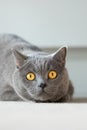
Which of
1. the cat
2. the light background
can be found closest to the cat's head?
the cat

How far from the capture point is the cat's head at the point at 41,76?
1.32 meters

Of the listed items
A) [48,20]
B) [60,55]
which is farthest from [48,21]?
[60,55]

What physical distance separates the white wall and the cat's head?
24.3 inches

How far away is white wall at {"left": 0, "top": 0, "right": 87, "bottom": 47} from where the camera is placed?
2.02 m

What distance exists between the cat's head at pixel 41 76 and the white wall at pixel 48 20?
0.62 meters

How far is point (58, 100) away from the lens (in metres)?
1.43

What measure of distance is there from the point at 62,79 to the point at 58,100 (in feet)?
0.29

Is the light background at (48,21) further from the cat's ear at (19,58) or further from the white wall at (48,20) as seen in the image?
the cat's ear at (19,58)

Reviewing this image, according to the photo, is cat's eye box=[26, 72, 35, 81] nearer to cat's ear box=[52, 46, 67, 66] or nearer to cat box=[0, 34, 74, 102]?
cat box=[0, 34, 74, 102]

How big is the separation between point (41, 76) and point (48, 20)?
30.2 inches

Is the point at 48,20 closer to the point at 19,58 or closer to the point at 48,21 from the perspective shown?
the point at 48,21

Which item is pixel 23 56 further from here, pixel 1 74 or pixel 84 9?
pixel 84 9

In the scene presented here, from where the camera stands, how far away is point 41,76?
132cm

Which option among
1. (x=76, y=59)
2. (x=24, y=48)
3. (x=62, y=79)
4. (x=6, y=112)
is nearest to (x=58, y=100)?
(x=62, y=79)
